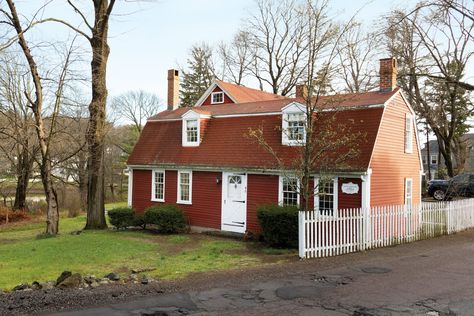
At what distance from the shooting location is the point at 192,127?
20000 millimetres

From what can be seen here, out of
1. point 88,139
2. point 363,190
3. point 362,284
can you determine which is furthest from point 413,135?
point 88,139

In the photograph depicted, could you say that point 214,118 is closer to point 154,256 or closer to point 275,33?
point 154,256

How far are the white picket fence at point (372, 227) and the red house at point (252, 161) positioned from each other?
1010 millimetres

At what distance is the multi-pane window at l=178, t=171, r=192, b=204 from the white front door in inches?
80.6

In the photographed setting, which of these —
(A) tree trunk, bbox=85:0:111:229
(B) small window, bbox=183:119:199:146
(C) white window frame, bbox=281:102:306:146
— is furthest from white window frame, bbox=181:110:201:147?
(C) white window frame, bbox=281:102:306:146

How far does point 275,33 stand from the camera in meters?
47.5

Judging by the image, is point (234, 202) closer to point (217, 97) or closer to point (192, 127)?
point (192, 127)

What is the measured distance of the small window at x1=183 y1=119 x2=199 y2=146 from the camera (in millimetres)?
19753

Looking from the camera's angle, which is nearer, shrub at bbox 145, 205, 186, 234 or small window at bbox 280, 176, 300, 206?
small window at bbox 280, 176, 300, 206

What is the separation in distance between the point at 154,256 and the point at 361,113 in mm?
8480

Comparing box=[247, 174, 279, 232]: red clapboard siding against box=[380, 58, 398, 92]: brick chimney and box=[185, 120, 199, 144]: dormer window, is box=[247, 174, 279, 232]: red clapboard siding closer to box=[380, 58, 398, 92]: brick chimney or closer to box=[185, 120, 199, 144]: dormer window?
box=[185, 120, 199, 144]: dormer window

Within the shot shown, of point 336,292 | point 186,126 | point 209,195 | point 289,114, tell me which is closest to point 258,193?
point 209,195

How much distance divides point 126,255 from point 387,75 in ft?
37.4

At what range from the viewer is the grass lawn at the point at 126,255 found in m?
11.1
